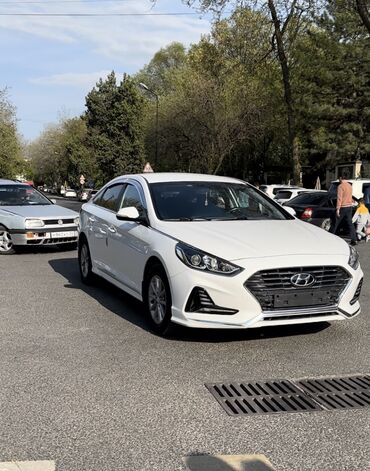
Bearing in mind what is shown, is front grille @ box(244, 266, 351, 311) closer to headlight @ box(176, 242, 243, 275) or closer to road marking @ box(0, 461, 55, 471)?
headlight @ box(176, 242, 243, 275)

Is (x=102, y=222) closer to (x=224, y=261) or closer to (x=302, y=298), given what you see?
(x=224, y=261)

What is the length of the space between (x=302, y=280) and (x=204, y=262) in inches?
34.6

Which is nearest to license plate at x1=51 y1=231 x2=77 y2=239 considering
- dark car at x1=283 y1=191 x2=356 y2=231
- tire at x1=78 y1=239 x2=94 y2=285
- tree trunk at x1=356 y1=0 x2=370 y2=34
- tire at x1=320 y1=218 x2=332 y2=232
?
tire at x1=78 y1=239 x2=94 y2=285

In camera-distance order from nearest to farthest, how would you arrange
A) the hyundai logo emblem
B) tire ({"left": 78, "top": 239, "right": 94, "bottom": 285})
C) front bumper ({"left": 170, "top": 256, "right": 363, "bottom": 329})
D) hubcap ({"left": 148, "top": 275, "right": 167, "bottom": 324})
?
front bumper ({"left": 170, "top": 256, "right": 363, "bottom": 329}) < the hyundai logo emblem < hubcap ({"left": 148, "top": 275, "right": 167, "bottom": 324}) < tire ({"left": 78, "top": 239, "right": 94, "bottom": 285})

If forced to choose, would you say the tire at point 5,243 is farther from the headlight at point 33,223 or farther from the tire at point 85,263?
the tire at point 85,263

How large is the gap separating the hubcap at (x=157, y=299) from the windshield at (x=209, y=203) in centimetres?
76

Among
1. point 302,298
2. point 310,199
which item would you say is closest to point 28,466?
point 302,298

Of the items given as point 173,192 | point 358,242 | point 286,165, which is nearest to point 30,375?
point 173,192

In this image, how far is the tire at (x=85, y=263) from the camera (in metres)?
8.17

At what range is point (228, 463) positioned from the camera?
312 centimetres

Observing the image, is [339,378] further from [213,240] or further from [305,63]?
[305,63]

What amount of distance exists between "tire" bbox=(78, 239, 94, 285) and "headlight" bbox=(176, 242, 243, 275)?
3.15m

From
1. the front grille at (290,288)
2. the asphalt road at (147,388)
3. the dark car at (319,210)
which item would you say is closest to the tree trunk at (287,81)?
the dark car at (319,210)

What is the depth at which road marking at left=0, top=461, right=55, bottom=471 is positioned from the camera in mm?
3039
